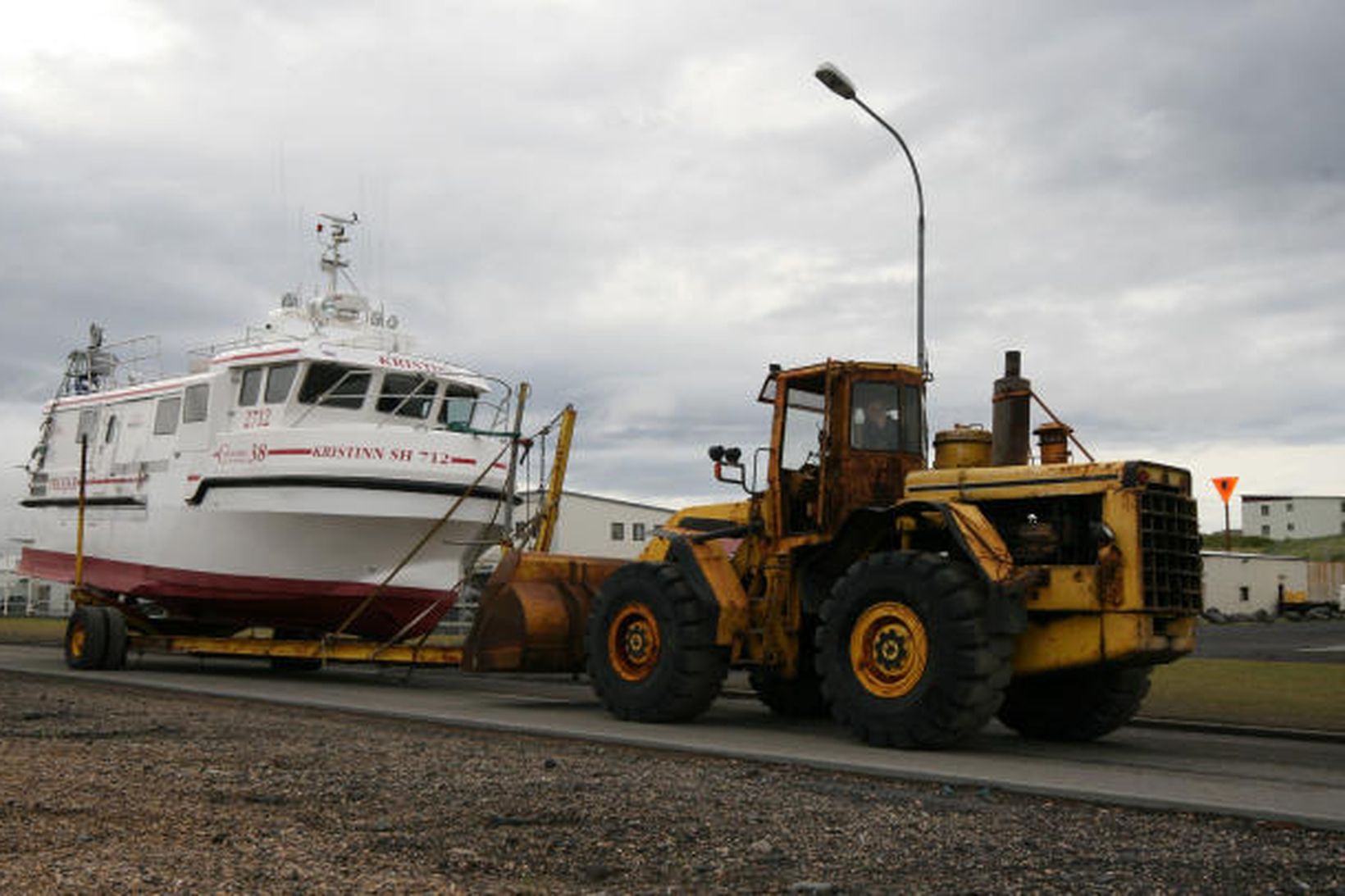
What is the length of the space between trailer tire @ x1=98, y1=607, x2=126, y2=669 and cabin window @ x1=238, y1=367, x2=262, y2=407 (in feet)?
11.2

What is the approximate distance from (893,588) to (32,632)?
1056 inches

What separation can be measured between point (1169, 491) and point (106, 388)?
1612cm

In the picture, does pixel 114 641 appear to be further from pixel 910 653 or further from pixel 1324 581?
pixel 1324 581

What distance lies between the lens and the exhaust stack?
34.7ft

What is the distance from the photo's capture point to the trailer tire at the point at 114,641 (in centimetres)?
1717

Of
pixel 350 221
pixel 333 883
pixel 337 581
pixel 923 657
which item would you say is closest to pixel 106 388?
pixel 350 221

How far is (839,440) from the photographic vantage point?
11.0m

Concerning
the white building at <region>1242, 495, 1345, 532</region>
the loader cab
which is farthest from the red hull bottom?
the white building at <region>1242, 495, 1345, 532</region>

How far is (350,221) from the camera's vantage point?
2038 cm

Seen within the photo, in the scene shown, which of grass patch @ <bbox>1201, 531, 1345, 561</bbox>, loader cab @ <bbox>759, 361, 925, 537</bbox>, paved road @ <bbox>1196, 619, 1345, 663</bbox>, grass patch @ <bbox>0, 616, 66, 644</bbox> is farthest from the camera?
grass patch @ <bbox>1201, 531, 1345, 561</bbox>

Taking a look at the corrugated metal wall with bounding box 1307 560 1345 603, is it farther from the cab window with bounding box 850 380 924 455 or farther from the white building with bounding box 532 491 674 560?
the cab window with bounding box 850 380 924 455

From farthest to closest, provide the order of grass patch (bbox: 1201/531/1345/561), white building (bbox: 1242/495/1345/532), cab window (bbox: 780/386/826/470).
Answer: white building (bbox: 1242/495/1345/532)
grass patch (bbox: 1201/531/1345/561)
cab window (bbox: 780/386/826/470)

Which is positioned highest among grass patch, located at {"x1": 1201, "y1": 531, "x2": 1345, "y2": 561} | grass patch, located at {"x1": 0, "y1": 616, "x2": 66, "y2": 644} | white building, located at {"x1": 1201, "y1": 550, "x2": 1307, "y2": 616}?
grass patch, located at {"x1": 1201, "y1": 531, "x2": 1345, "y2": 561}

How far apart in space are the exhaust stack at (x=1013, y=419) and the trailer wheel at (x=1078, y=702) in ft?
5.84
